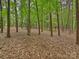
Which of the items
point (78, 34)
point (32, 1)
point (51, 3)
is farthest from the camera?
point (32, 1)

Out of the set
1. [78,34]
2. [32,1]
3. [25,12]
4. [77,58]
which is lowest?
[77,58]

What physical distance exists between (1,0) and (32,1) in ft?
13.9

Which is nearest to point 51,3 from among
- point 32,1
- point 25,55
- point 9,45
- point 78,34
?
point 32,1

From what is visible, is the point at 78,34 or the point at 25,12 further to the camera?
the point at 25,12

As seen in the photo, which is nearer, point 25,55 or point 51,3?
point 25,55

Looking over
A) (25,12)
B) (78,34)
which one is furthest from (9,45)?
(25,12)

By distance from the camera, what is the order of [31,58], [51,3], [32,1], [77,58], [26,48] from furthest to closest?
[32,1]
[51,3]
[26,48]
[77,58]
[31,58]

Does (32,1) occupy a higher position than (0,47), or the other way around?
(32,1)

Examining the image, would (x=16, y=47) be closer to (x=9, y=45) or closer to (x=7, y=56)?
(x=9, y=45)

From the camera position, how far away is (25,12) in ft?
68.8

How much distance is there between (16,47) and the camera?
12492 millimetres

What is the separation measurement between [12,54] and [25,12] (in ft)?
35.6

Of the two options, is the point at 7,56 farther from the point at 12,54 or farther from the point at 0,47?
the point at 0,47

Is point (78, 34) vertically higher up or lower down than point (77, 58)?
higher up
